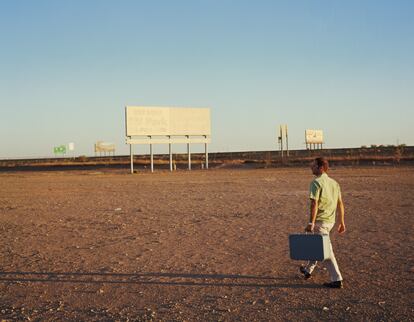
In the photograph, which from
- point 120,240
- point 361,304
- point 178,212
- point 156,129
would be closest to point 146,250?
point 120,240

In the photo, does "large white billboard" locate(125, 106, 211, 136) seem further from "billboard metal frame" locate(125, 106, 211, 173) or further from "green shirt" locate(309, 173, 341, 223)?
"green shirt" locate(309, 173, 341, 223)

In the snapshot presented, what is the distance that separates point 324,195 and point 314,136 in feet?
271

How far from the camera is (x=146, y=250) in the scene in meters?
10.3

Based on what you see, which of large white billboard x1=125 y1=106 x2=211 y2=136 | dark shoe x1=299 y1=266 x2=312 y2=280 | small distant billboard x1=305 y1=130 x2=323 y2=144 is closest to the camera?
dark shoe x1=299 y1=266 x2=312 y2=280

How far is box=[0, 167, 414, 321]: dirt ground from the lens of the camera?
255 inches

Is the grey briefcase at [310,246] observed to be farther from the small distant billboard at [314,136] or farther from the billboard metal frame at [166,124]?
the small distant billboard at [314,136]

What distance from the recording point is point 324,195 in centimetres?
728

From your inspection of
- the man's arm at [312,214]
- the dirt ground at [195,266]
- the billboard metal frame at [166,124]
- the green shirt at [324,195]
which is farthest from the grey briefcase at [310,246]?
the billboard metal frame at [166,124]

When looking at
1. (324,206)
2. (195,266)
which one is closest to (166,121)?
(195,266)

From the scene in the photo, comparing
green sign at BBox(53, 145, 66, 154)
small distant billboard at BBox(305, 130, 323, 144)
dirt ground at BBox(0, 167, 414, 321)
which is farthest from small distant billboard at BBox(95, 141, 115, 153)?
dirt ground at BBox(0, 167, 414, 321)

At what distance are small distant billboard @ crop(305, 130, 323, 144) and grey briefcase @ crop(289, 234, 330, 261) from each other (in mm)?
79896

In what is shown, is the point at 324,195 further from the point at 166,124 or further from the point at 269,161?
the point at 269,161

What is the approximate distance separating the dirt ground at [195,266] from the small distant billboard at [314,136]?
70.2 m

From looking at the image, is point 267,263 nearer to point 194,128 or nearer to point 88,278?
point 88,278
